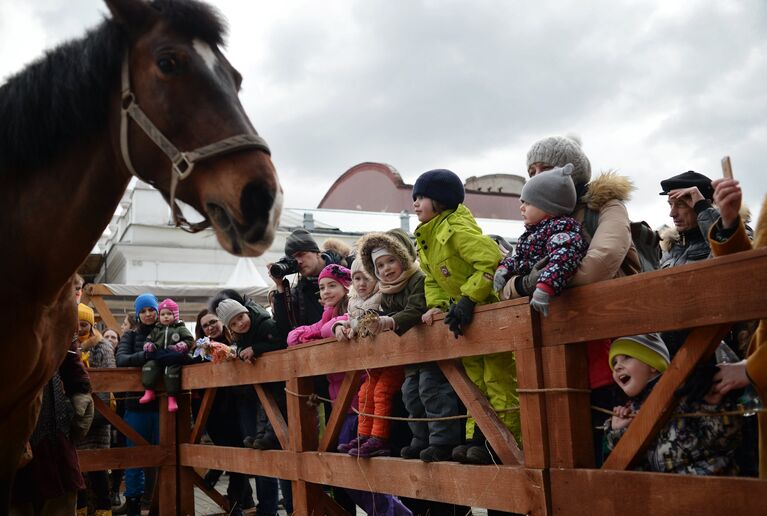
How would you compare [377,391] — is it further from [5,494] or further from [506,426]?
[5,494]

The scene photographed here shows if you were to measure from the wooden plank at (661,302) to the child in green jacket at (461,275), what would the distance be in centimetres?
60

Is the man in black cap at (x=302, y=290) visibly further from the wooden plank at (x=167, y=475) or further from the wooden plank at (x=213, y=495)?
the wooden plank at (x=213, y=495)

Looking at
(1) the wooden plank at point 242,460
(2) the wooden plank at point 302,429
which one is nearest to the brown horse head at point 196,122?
(2) the wooden plank at point 302,429

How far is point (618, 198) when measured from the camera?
3.76 metres

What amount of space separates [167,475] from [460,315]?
4.89 metres

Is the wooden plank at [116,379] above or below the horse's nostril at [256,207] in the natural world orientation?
below

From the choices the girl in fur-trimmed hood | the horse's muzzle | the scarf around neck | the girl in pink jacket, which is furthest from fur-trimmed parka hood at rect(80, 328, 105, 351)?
the horse's muzzle

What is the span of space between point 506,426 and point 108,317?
985 cm

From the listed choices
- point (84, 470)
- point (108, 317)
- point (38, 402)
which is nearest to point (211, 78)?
point (38, 402)

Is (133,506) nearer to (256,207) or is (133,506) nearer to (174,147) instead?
(174,147)

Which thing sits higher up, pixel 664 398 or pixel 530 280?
pixel 530 280

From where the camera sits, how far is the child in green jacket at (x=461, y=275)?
4.05 metres

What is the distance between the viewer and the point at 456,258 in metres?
4.33

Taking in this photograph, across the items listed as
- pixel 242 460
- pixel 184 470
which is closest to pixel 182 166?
pixel 242 460
